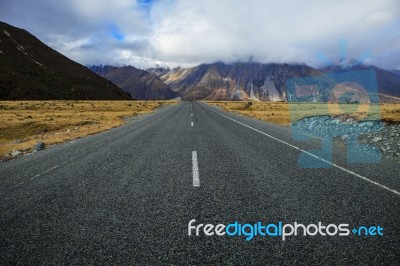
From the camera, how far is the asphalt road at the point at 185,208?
11.2 ft

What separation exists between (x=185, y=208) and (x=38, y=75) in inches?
5577

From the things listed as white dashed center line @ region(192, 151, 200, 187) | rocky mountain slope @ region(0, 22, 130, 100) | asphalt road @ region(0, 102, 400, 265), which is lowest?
asphalt road @ region(0, 102, 400, 265)

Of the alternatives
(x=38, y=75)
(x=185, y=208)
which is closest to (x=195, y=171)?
(x=185, y=208)

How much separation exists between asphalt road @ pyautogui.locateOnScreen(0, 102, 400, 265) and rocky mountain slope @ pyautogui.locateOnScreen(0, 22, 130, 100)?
382ft

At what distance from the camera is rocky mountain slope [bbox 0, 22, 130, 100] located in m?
105

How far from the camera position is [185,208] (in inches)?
184

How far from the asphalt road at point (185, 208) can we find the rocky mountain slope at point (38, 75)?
116530 mm

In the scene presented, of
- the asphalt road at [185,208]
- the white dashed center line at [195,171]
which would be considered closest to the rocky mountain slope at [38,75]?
the white dashed center line at [195,171]

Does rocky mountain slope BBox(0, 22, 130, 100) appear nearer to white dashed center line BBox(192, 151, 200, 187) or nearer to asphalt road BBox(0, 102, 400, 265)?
white dashed center line BBox(192, 151, 200, 187)

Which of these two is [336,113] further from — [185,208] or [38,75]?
[38,75]

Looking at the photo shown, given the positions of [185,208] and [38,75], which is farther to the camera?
[38,75]

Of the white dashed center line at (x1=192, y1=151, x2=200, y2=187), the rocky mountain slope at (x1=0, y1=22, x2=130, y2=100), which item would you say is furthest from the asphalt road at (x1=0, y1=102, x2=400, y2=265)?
the rocky mountain slope at (x1=0, y1=22, x2=130, y2=100)

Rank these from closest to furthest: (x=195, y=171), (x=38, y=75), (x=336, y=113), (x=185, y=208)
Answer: (x=185, y=208) < (x=195, y=171) < (x=336, y=113) < (x=38, y=75)

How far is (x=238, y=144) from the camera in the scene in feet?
36.0
